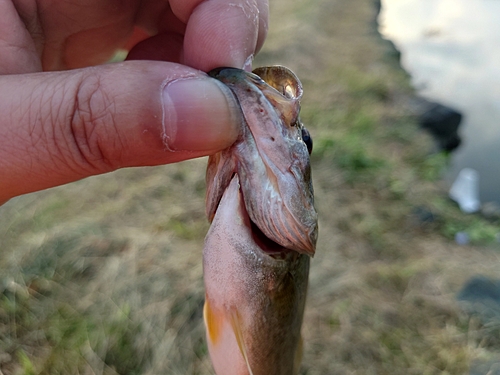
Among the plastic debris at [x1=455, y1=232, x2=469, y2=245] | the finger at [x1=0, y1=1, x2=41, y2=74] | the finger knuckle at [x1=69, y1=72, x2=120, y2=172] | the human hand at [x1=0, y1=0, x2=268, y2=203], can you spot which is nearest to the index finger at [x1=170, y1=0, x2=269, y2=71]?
the human hand at [x1=0, y1=0, x2=268, y2=203]

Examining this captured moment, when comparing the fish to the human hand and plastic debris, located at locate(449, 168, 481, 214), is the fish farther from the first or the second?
plastic debris, located at locate(449, 168, 481, 214)

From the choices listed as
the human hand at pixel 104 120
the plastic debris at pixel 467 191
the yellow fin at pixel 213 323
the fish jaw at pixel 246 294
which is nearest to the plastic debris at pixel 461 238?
the plastic debris at pixel 467 191

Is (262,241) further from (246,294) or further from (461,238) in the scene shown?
(461,238)

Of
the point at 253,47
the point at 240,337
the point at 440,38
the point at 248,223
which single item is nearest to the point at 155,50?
the point at 253,47

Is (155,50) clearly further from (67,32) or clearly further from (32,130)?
(32,130)

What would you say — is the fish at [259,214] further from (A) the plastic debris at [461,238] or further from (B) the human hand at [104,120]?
(A) the plastic debris at [461,238]

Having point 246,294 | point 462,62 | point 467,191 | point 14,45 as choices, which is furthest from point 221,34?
point 462,62

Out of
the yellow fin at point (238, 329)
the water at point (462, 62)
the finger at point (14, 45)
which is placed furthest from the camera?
the water at point (462, 62)
